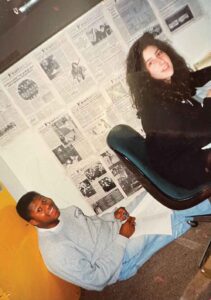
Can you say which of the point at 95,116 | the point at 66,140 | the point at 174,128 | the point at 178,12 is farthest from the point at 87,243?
the point at 178,12

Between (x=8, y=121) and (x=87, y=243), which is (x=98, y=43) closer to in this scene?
(x=8, y=121)

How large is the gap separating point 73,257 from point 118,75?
1.11 m

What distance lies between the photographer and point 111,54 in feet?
6.56

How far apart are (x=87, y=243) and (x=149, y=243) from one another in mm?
373

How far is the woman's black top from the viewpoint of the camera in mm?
1539

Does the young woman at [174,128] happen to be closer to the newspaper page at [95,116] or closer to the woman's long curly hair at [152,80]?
the woman's long curly hair at [152,80]

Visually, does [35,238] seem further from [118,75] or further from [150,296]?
[118,75]

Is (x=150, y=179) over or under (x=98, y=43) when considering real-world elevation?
under

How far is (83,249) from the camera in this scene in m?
1.94

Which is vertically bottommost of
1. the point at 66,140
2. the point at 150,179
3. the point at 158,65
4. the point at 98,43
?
the point at 150,179

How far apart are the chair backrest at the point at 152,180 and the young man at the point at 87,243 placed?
1.55ft

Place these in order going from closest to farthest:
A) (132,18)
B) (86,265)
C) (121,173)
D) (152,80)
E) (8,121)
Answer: (152,80) < (86,265) < (132,18) < (8,121) < (121,173)

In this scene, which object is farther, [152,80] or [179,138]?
[152,80]

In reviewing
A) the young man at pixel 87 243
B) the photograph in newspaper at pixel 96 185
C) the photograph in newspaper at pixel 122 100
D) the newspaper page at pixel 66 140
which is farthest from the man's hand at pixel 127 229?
the photograph in newspaper at pixel 122 100
